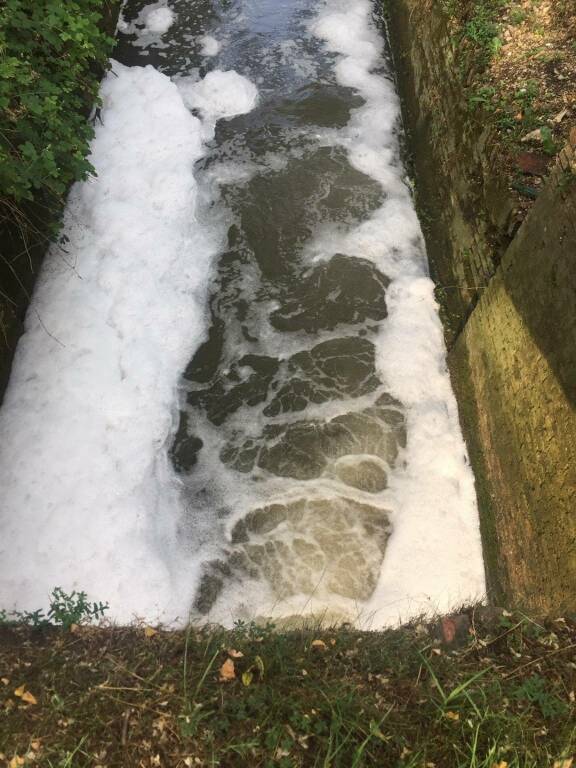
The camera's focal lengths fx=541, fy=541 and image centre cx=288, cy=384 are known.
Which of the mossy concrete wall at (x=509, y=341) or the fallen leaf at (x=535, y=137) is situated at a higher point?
the fallen leaf at (x=535, y=137)

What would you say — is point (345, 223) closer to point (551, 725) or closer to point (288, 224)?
point (288, 224)

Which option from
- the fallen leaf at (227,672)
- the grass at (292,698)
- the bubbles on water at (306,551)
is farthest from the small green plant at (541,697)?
the bubbles on water at (306,551)

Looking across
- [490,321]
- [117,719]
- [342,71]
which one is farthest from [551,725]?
[342,71]

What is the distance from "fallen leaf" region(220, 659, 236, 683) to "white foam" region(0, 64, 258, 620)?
1386 millimetres

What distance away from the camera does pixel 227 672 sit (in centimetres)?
257

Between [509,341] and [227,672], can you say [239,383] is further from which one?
[227,672]

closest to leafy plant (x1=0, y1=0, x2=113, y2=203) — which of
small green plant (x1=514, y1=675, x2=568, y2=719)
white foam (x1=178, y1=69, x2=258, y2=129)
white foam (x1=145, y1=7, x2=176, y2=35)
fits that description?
white foam (x1=178, y1=69, x2=258, y2=129)

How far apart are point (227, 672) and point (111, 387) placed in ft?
9.48

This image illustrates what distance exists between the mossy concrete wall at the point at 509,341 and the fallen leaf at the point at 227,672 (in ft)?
6.23

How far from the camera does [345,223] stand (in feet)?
19.5

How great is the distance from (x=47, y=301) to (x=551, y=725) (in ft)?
16.5

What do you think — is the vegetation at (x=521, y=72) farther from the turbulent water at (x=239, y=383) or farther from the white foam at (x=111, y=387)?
the white foam at (x=111, y=387)

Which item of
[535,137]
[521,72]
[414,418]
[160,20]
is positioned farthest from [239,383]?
[160,20]

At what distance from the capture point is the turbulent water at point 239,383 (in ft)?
13.3
